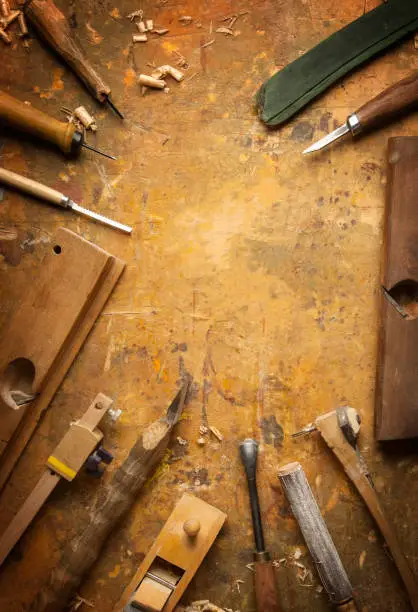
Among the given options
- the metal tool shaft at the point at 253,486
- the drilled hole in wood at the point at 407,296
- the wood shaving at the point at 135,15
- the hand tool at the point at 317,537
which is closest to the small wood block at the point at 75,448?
the metal tool shaft at the point at 253,486

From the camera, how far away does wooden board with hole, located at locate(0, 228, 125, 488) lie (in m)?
1.88

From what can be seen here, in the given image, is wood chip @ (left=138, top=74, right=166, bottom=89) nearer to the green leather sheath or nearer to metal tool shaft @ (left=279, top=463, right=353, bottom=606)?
the green leather sheath

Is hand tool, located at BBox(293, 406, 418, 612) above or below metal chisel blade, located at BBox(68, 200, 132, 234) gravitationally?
below

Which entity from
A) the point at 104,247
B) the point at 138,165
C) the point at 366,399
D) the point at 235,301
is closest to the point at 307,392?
the point at 366,399

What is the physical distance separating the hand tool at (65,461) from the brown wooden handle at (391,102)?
1.28 metres

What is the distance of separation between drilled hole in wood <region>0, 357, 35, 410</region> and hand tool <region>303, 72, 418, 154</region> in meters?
1.34

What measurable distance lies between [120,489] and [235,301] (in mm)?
729

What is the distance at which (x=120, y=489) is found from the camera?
183 centimetres

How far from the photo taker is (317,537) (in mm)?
1811

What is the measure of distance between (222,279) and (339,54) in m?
0.87

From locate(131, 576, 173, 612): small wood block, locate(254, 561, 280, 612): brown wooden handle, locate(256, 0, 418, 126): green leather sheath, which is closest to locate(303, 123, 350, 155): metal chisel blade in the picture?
locate(256, 0, 418, 126): green leather sheath

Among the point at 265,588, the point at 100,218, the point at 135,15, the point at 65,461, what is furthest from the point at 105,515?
the point at 135,15

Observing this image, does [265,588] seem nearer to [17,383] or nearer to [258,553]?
[258,553]

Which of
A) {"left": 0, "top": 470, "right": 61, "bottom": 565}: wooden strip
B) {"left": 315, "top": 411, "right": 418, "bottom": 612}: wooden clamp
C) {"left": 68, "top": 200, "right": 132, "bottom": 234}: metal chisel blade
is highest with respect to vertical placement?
{"left": 68, "top": 200, "right": 132, "bottom": 234}: metal chisel blade
